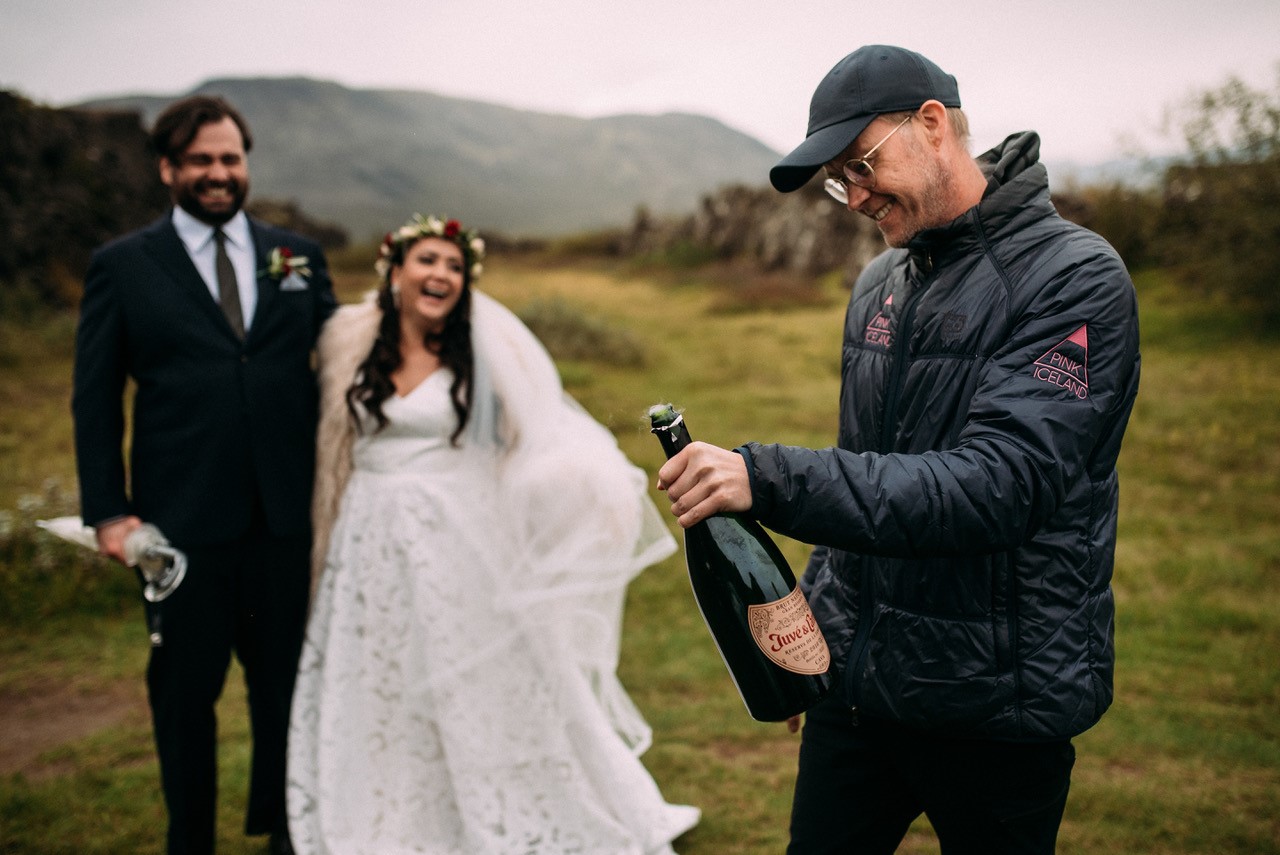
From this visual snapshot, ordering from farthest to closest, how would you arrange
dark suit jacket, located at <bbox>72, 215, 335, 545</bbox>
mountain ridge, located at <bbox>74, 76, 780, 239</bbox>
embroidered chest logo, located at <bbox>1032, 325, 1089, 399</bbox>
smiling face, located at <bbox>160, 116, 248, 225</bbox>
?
1. mountain ridge, located at <bbox>74, 76, 780, 239</bbox>
2. smiling face, located at <bbox>160, 116, 248, 225</bbox>
3. dark suit jacket, located at <bbox>72, 215, 335, 545</bbox>
4. embroidered chest logo, located at <bbox>1032, 325, 1089, 399</bbox>

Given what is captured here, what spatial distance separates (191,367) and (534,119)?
56598 millimetres

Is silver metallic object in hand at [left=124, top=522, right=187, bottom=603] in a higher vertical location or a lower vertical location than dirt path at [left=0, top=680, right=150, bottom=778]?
higher

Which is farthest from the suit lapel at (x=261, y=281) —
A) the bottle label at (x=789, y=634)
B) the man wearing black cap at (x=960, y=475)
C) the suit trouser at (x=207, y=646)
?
the bottle label at (x=789, y=634)

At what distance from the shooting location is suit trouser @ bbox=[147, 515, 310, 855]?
3.46 m

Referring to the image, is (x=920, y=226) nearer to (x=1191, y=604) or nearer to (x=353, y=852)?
(x=353, y=852)

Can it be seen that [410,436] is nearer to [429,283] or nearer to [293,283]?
[429,283]

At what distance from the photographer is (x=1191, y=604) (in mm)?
6559

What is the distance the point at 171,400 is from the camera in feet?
11.4

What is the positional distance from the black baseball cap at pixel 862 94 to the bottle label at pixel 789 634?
88 cm

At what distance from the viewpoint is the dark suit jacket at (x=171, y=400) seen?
3438 mm

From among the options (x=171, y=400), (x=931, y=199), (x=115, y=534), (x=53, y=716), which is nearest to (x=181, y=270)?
A: (x=171, y=400)

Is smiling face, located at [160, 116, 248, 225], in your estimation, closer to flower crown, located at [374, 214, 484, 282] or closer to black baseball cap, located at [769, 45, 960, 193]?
flower crown, located at [374, 214, 484, 282]

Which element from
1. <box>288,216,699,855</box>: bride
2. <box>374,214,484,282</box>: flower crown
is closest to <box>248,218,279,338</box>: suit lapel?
<box>288,216,699,855</box>: bride

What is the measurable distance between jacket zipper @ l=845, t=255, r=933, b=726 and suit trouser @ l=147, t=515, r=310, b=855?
2570mm
